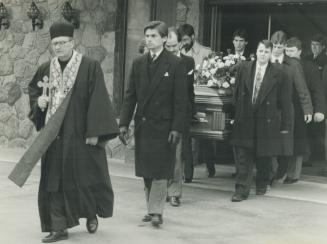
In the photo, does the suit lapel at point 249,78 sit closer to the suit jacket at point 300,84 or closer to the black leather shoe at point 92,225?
the suit jacket at point 300,84

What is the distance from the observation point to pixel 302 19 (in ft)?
34.4

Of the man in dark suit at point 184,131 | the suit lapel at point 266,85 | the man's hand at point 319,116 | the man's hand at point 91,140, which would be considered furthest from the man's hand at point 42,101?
the man's hand at point 319,116

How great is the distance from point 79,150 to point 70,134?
16cm

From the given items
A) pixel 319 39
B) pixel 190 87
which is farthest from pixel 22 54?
pixel 190 87

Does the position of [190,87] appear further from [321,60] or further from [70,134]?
[321,60]

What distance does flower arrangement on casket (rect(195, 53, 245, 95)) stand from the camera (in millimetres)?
8492

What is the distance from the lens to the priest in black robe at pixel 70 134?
6211mm

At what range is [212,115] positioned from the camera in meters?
8.35

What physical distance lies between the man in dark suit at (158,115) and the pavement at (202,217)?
36 cm

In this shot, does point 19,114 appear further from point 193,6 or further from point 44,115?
point 44,115

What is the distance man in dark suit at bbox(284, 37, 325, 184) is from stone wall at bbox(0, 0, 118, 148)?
3639 millimetres

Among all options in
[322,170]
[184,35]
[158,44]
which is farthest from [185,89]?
[322,170]

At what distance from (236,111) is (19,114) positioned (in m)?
5.45

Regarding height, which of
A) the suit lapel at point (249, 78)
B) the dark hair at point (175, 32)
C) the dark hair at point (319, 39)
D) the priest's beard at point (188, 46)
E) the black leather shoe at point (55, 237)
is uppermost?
the dark hair at point (319, 39)
